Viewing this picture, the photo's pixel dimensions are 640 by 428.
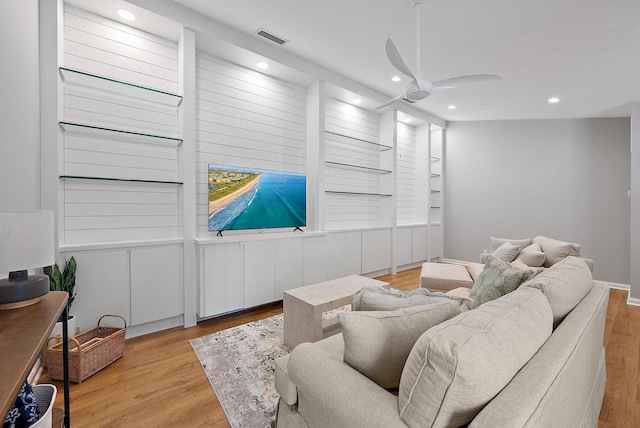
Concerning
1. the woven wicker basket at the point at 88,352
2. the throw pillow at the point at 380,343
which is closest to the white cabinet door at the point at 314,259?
the woven wicker basket at the point at 88,352

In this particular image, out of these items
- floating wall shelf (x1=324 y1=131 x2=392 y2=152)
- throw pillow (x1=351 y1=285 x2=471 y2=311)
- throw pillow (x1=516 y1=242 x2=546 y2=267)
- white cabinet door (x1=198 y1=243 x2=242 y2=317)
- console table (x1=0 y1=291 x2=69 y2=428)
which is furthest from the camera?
floating wall shelf (x1=324 y1=131 x2=392 y2=152)

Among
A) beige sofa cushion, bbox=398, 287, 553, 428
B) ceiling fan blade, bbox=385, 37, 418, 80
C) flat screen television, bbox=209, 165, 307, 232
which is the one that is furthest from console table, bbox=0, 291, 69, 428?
ceiling fan blade, bbox=385, 37, 418, 80

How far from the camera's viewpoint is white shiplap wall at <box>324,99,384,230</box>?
4555 mm

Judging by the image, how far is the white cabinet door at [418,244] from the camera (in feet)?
18.4

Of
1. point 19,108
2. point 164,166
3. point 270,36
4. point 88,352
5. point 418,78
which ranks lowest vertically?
point 88,352

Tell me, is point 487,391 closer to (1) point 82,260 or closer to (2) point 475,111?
(1) point 82,260

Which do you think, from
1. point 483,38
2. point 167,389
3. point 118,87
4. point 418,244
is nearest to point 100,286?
point 167,389

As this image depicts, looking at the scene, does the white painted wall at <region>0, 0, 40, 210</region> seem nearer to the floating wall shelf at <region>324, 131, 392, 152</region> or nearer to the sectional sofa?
the sectional sofa

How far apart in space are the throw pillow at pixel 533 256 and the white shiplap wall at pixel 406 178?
2.40 metres

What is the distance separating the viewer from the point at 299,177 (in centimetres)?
396

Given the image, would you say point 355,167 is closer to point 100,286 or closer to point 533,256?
point 533,256

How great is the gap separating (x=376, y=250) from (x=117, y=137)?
149 inches

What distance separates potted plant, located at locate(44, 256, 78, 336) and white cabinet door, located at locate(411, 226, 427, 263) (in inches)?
195

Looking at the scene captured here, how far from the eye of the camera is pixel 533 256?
3.27 metres
